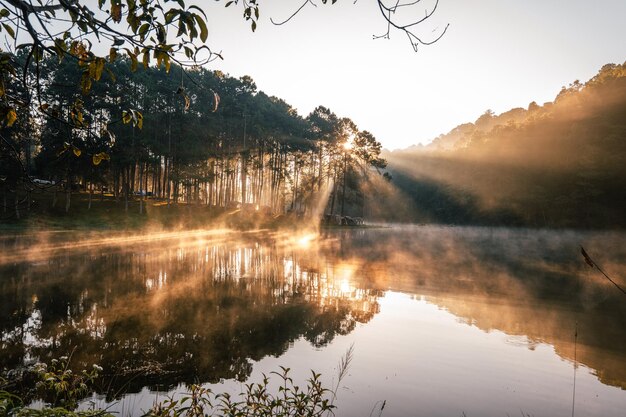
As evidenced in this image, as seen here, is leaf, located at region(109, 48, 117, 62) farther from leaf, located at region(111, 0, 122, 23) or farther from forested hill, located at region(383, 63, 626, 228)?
forested hill, located at region(383, 63, 626, 228)

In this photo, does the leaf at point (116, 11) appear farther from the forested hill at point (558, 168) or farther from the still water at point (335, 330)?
the forested hill at point (558, 168)

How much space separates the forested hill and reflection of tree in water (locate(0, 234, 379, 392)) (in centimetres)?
4907

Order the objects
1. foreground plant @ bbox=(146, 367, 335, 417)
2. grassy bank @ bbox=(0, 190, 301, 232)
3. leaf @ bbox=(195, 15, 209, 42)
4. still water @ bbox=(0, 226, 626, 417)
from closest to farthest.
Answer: leaf @ bbox=(195, 15, 209, 42) < foreground plant @ bbox=(146, 367, 335, 417) < still water @ bbox=(0, 226, 626, 417) < grassy bank @ bbox=(0, 190, 301, 232)

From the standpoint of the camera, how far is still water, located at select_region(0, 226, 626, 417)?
6.92 meters

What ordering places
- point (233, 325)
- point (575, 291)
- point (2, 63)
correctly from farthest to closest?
point (575, 291)
point (233, 325)
point (2, 63)

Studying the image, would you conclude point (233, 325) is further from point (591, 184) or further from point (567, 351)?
point (591, 184)

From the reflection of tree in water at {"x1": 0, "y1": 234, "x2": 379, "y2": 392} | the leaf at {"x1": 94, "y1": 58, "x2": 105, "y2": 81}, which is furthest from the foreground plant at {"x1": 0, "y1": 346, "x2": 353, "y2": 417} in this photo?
the leaf at {"x1": 94, "y1": 58, "x2": 105, "y2": 81}

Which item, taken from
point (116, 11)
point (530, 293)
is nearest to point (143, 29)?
point (116, 11)

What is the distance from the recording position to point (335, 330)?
10375 millimetres

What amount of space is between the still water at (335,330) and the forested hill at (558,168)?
37.1 metres

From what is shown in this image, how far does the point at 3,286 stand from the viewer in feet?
44.1

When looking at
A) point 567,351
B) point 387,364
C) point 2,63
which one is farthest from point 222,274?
point 2,63

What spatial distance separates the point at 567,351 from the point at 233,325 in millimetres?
8685

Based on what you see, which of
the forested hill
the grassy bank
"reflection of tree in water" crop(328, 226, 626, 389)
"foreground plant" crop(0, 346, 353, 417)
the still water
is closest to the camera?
"foreground plant" crop(0, 346, 353, 417)
